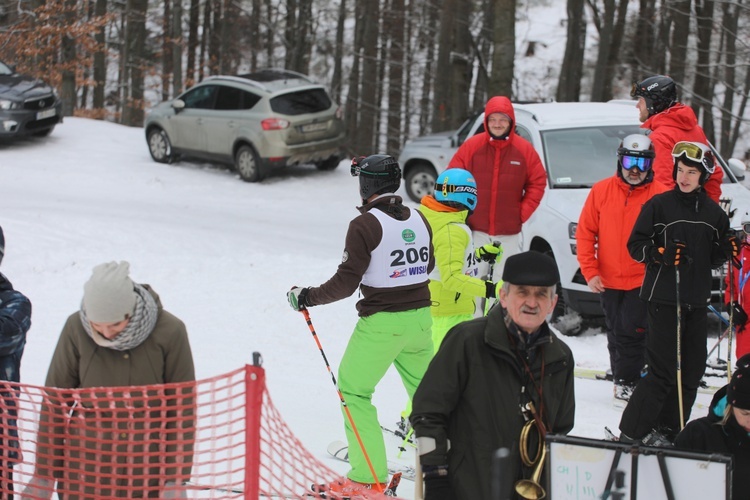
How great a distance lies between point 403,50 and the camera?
104ft

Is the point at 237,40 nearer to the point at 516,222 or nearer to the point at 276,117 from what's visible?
the point at 276,117

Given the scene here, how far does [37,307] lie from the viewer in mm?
9398

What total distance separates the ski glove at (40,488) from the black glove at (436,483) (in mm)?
1712

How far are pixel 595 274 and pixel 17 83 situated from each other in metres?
13.0

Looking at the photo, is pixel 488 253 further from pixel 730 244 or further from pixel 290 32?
pixel 290 32

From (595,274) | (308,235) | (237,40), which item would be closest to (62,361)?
(595,274)

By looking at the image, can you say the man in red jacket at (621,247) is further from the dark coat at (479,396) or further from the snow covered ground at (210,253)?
the dark coat at (479,396)

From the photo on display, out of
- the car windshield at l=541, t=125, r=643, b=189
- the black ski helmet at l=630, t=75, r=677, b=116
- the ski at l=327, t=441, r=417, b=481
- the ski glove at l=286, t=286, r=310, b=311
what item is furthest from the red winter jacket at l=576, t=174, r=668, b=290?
the car windshield at l=541, t=125, r=643, b=189

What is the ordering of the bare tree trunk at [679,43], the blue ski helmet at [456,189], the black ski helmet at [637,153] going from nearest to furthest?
the blue ski helmet at [456,189] → the black ski helmet at [637,153] → the bare tree trunk at [679,43]

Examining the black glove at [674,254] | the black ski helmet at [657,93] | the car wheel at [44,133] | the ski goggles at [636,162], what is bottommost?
the car wheel at [44,133]

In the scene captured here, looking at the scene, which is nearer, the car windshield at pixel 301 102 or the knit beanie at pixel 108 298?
the knit beanie at pixel 108 298

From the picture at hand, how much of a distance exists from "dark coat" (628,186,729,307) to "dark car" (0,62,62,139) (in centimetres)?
1313

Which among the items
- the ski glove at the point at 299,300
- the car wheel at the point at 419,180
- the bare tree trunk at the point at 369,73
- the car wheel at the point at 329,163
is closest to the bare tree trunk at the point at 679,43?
the bare tree trunk at the point at 369,73

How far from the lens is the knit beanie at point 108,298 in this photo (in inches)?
148
